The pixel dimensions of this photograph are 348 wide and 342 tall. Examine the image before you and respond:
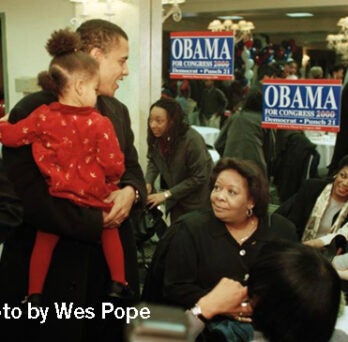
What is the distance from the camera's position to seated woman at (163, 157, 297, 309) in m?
2.22

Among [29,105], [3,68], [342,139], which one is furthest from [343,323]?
[3,68]

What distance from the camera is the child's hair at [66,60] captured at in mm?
1831

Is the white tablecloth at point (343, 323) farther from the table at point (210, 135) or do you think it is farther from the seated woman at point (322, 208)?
the table at point (210, 135)

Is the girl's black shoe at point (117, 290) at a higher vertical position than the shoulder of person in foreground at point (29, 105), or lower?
lower

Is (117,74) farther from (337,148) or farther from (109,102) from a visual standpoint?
(337,148)

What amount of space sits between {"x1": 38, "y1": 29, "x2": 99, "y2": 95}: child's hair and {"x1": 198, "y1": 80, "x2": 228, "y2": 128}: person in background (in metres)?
2.39

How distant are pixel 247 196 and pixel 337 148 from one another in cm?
159

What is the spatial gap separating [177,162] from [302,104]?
104 cm

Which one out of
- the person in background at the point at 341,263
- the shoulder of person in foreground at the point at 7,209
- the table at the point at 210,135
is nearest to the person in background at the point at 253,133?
the table at the point at 210,135

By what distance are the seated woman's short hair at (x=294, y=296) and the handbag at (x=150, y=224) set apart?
2.41 meters

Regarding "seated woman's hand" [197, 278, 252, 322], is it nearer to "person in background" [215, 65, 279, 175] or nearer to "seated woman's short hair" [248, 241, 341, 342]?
"seated woman's short hair" [248, 241, 341, 342]

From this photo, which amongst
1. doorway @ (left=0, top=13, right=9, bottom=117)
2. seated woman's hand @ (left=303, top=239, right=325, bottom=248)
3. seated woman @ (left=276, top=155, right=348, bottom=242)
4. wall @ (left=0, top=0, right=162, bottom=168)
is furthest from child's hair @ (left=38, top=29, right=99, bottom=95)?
doorway @ (left=0, top=13, right=9, bottom=117)

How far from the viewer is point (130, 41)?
14.4 ft

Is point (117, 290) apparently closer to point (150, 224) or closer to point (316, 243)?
point (316, 243)
